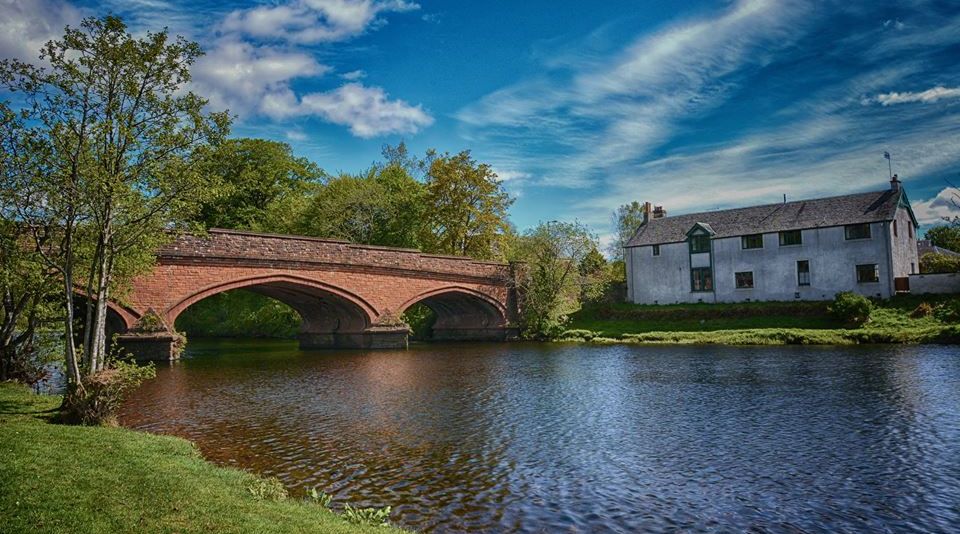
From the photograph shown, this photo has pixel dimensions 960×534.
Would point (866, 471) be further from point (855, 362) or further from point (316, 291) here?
point (316, 291)

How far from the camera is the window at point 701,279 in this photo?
4855cm

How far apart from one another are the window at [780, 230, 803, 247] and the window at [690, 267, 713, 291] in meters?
5.81

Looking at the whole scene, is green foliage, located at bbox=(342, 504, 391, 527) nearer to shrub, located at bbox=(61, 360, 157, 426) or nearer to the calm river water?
the calm river water

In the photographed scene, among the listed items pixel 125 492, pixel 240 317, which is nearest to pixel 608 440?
pixel 125 492

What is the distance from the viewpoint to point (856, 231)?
4159cm

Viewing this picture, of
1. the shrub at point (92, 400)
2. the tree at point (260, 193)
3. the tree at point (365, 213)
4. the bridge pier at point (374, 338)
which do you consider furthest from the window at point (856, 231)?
the shrub at point (92, 400)

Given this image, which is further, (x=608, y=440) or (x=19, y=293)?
(x=19, y=293)

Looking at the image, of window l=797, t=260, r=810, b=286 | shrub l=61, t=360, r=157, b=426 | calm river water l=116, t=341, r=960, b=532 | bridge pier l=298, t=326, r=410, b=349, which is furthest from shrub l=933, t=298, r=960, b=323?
shrub l=61, t=360, r=157, b=426

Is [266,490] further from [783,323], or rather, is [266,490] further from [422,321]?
[422,321]

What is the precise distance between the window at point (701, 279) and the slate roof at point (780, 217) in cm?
281

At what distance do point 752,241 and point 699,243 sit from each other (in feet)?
13.3

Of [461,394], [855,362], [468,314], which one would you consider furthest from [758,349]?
[468,314]

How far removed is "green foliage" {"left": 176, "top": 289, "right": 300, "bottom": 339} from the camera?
160 feet

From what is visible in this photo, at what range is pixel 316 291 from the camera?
3462 cm
